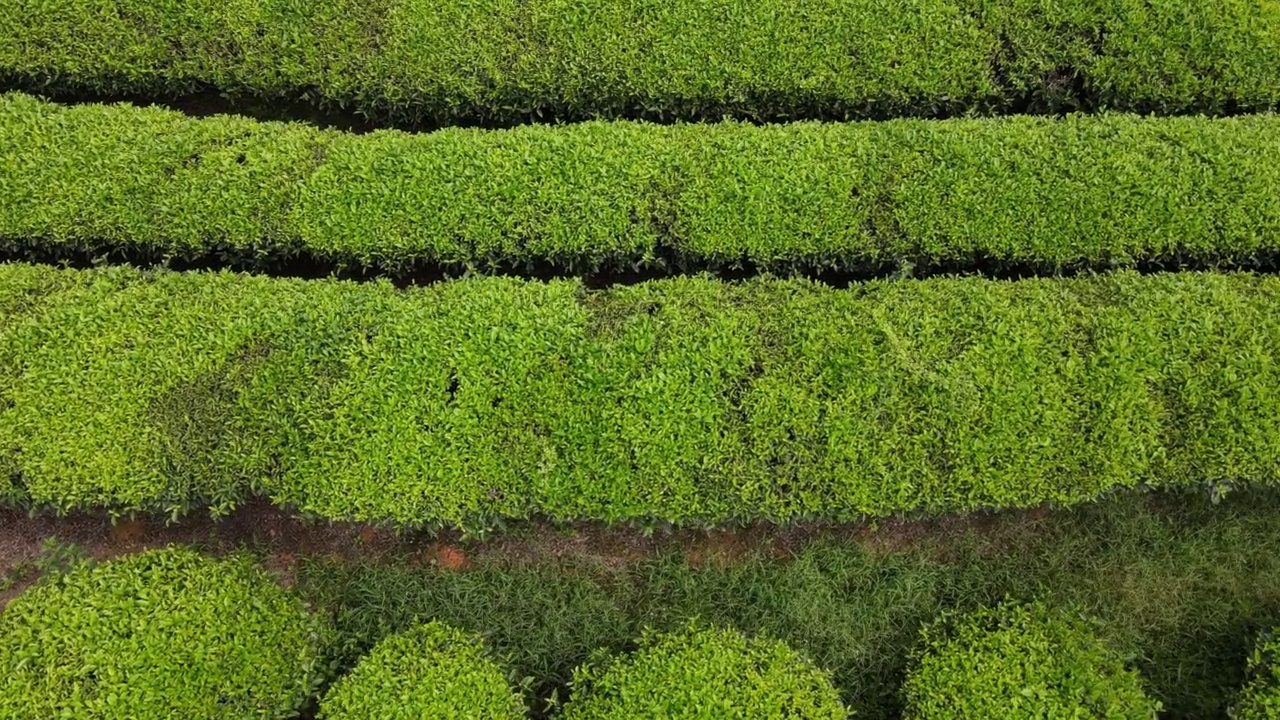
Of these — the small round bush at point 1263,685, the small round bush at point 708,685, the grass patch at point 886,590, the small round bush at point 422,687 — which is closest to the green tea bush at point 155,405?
the grass patch at point 886,590

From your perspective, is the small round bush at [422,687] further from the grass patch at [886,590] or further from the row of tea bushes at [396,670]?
the grass patch at [886,590]

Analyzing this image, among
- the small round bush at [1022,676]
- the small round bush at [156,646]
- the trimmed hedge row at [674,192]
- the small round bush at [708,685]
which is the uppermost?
the trimmed hedge row at [674,192]

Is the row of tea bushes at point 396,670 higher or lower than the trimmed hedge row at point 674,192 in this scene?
lower

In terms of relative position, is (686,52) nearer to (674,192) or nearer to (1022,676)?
(674,192)

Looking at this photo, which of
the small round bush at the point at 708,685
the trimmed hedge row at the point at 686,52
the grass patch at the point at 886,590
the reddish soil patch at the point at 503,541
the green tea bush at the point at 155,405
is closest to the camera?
the small round bush at the point at 708,685

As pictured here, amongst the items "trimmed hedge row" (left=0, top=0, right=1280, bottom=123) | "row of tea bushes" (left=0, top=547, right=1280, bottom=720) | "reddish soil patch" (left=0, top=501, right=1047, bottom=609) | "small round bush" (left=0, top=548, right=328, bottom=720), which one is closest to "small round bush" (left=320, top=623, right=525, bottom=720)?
"row of tea bushes" (left=0, top=547, right=1280, bottom=720)

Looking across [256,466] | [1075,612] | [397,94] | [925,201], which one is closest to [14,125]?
[397,94]

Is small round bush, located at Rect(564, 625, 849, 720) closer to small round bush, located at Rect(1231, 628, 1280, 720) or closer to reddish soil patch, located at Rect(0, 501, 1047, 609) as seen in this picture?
reddish soil patch, located at Rect(0, 501, 1047, 609)

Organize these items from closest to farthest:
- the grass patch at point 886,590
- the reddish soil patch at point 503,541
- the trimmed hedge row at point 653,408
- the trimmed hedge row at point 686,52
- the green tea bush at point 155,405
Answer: the trimmed hedge row at point 653,408 < the green tea bush at point 155,405 < the grass patch at point 886,590 < the reddish soil patch at point 503,541 < the trimmed hedge row at point 686,52
